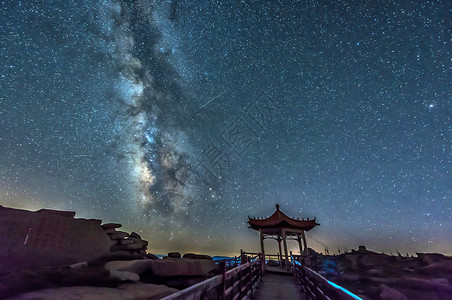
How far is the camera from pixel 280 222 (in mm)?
17156

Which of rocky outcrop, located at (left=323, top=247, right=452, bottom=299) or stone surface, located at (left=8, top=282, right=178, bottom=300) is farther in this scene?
rocky outcrop, located at (left=323, top=247, right=452, bottom=299)

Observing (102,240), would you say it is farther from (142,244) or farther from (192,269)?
(192,269)

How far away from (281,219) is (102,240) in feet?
43.6

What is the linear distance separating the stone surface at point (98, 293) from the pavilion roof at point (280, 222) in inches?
485

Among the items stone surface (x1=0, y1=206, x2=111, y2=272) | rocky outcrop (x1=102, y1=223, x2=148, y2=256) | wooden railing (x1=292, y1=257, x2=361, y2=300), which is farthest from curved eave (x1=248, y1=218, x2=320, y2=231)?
stone surface (x1=0, y1=206, x2=111, y2=272)

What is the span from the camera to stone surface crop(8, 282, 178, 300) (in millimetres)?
5180

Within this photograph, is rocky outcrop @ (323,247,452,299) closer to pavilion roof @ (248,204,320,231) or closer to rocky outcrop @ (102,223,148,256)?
pavilion roof @ (248,204,320,231)

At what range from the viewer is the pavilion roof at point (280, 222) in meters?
17.4

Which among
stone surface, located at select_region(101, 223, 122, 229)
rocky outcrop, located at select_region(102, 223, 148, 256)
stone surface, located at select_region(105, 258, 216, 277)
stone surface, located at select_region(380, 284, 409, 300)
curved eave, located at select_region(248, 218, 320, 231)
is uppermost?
curved eave, located at select_region(248, 218, 320, 231)

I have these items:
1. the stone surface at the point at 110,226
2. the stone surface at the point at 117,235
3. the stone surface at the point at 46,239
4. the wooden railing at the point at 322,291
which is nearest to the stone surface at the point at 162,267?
the stone surface at the point at 46,239

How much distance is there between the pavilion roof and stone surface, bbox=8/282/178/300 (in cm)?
1231

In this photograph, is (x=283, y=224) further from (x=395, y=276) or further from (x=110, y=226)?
(x=395, y=276)

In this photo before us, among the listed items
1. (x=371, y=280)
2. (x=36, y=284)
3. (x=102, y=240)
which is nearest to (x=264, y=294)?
(x=36, y=284)

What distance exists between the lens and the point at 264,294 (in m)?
7.04
